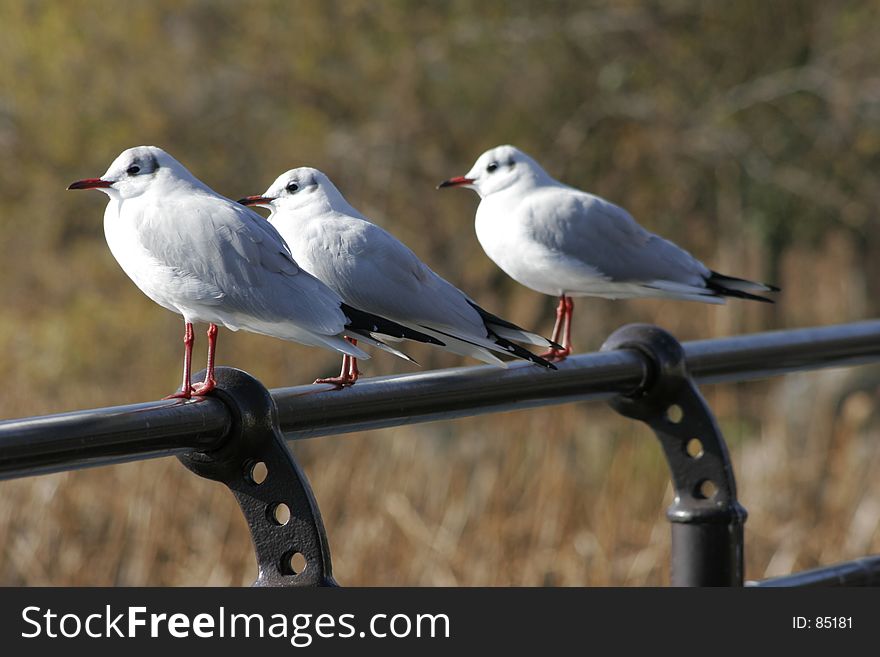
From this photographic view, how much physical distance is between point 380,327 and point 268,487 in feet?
0.91

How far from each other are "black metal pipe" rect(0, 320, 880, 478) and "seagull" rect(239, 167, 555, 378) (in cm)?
11

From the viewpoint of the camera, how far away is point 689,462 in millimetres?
1491

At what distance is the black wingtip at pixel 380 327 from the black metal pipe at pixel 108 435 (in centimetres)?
25

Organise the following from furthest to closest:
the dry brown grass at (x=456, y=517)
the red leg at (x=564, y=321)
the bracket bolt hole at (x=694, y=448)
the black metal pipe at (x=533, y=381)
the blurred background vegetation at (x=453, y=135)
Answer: the blurred background vegetation at (x=453, y=135) → the dry brown grass at (x=456, y=517) → the red leg at (x=564, y=321) → the bracket bolt hole at (x=694, y=448) → the black metal pipe at (x=533, y=381)

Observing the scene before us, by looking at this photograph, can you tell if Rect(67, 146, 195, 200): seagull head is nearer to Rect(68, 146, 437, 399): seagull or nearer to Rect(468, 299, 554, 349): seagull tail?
Rect(68, 146, 437, 399): seagull

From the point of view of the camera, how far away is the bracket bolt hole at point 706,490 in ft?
4.83

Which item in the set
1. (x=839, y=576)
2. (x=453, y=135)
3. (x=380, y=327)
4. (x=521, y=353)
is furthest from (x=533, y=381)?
(x=453, y=135)

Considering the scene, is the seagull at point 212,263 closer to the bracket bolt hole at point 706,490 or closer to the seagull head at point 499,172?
the bracket bolt hole at point 706,490

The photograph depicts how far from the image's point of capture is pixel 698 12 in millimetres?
7305

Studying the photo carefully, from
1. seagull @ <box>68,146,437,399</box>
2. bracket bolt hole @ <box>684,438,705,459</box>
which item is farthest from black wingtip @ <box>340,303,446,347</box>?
bracket bolt hole @ <box>684,438,705,459</box>

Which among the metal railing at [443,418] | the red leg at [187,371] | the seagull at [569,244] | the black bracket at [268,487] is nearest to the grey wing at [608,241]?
the seagull at [569,244]

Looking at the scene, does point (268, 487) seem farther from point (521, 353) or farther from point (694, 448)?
point (694, 448)

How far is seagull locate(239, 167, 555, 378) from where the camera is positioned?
1.46 m
